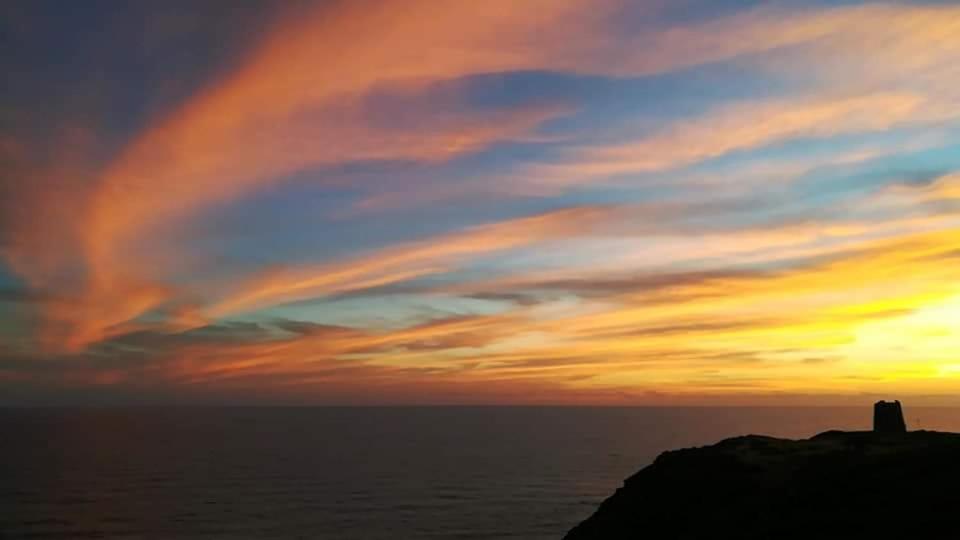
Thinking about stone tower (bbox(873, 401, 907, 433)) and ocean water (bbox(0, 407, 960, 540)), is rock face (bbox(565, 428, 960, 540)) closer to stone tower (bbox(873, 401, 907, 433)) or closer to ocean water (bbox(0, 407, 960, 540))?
stone tower (bbox(873, 401, 907, 433))

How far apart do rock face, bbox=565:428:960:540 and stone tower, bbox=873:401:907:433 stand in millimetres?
4016

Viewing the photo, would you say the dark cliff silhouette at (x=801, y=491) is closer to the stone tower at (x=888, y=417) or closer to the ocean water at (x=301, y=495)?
the stone tower at (x=888, y=417)

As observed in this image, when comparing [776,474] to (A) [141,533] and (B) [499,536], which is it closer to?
(B) [499,536]

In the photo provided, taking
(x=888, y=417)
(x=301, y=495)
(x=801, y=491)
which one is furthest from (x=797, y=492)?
(x=301, y=495)

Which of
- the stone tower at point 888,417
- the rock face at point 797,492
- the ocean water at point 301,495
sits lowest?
the ocean water at point 301,495

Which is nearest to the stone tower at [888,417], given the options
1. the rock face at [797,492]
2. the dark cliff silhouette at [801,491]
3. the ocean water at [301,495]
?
the dark cliff silhouette at [801,491]

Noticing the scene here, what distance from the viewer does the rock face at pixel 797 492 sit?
34469 millimetres

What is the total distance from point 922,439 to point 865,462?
22.1 ft

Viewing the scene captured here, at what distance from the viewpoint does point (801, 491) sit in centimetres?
3997

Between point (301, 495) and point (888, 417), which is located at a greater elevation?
point (888, 417)

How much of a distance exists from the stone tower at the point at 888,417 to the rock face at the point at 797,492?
13.2 ft

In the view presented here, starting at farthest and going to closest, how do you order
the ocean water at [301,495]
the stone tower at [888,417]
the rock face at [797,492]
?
the ocean water at [301,495]
the stone tower at [888,417]
the rock face at [797,492]

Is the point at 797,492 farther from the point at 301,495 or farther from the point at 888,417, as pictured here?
the point at 301,495

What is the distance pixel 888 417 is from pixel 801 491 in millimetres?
17897
